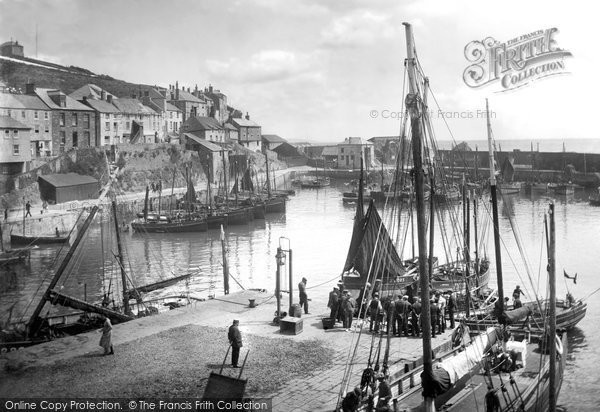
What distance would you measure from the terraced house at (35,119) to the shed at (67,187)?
3.17m

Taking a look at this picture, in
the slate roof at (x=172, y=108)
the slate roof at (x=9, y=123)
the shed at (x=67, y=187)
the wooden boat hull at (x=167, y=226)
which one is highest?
the slate roof at (x=172, y=108)

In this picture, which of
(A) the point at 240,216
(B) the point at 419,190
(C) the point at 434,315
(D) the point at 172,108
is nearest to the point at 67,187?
(A) the point at 240,216

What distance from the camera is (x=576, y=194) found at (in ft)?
286

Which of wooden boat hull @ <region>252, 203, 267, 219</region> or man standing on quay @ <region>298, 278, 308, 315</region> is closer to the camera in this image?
man standing on quay @ <region>298, 278, 308, 315</region>

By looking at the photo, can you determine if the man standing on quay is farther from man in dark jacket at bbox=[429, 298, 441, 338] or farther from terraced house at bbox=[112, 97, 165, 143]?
terraced house at bbox=[112, 97, 165, 143]

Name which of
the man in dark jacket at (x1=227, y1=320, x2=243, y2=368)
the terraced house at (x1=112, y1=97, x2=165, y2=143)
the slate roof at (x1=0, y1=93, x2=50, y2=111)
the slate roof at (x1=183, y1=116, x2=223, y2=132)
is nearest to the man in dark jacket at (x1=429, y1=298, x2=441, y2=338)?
the man in dark jacket at (x1=227, y1=320, x2=243, y2=368)

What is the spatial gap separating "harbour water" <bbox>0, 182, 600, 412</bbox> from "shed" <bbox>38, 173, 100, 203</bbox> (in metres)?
3.57

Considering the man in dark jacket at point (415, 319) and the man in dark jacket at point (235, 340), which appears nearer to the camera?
the man in dark jacket at point (235, 340)

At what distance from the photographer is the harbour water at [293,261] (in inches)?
1074

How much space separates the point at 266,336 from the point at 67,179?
46390mm

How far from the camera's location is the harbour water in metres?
27.3

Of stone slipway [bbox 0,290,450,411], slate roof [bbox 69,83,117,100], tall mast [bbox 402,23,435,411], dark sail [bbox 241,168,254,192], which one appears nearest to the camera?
tall mast [bbox 402,23,435,411]

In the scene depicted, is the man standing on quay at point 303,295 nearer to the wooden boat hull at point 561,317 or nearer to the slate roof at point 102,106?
the wooden boat hull at point 561,317

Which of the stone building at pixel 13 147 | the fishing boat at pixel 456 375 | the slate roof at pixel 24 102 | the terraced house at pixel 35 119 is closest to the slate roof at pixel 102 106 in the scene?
the terraced house at pixel 35 119
